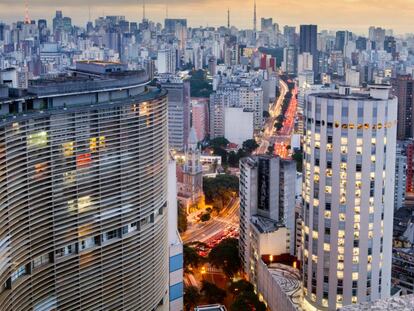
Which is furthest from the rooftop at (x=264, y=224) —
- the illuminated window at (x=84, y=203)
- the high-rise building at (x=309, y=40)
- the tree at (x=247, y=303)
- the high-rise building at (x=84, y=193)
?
the high-rise building at (x=309, y=40)

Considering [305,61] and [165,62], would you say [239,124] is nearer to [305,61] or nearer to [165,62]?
[165,62]

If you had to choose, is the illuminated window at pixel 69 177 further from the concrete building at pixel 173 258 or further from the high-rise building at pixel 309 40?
the high-rise building at pixel 309 40

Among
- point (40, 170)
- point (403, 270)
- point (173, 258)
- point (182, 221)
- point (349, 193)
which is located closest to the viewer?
point (40, 170)

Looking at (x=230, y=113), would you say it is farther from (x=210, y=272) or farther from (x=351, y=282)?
(x=351, y=282)

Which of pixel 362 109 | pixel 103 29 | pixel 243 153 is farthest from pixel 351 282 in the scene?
pixel 103 29

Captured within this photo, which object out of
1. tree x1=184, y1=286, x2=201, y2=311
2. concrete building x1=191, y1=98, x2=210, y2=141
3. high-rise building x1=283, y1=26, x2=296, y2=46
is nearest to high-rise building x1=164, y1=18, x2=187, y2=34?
high-rise building x1=283, y1=26, x2=296, y2=46

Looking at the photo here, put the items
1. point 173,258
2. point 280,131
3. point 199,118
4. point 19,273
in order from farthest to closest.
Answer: point 280,131 < point 199,118 < point 173,258 < point 19,273

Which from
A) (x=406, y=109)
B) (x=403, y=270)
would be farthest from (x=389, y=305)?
(x=406, y=109)

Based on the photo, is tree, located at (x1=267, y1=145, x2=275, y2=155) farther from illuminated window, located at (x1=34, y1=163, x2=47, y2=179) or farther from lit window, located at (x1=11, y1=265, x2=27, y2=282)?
lit window, located at (x1=11, y1=265, x2=27, y2=282)
